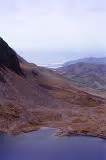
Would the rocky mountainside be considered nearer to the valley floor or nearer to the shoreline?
the valley floor

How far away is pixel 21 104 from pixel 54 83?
3594 centimetres

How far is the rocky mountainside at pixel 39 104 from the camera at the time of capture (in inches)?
3428

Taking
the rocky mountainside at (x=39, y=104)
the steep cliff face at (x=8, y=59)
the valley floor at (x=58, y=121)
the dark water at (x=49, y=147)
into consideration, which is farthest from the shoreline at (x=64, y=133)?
the steep cliff face at (x=8, y=59)

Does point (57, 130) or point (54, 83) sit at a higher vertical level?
point (54, 83)

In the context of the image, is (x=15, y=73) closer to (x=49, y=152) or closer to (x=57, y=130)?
(x=57, y=130)

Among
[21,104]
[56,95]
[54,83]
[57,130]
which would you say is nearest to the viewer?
[57,130]

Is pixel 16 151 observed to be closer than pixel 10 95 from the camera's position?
Yes

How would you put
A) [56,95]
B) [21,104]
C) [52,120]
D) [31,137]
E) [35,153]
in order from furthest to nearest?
1. [56,95]
2. [21,104]
3. [52,120]
4. [31,137]
5. [35,153]

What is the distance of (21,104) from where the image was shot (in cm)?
9869

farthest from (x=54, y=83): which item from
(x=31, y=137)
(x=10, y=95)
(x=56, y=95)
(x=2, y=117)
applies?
(x=31, y=137)

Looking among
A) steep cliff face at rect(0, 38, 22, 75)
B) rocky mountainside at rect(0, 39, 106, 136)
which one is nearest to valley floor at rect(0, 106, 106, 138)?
rocky mountainside at rect(0, 39, 106, 136)

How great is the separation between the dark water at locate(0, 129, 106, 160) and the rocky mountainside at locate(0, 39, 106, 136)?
4994 millimetres

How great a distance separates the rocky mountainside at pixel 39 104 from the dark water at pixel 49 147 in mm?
4994

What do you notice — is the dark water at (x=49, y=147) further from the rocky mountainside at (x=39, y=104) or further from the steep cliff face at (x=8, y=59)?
the steep cliff face at (x=8, y=59)
